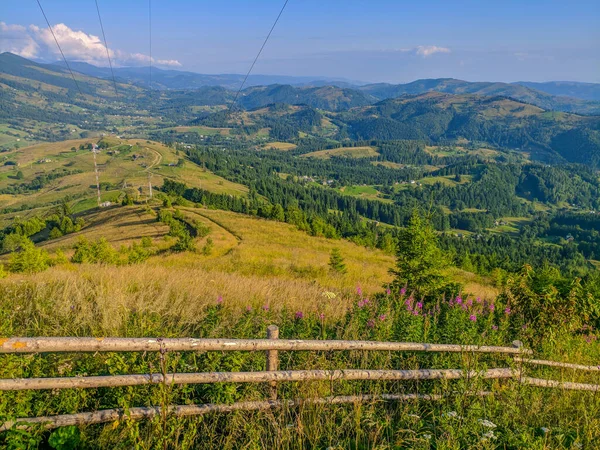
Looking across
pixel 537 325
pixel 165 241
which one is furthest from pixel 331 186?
pixel 537 325

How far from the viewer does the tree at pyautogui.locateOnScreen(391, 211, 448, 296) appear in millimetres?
11727

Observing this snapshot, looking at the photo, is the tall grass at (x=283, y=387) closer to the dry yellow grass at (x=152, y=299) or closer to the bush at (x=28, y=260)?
the dry yellow grass at (x=152, y=299)

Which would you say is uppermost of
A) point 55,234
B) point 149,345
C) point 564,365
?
point 149,345

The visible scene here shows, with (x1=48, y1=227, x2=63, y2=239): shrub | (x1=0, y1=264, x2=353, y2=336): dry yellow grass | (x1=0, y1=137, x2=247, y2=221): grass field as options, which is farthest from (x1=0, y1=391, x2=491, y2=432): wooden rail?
(x1=0, y1=137, x2=247, y2=221): grass field

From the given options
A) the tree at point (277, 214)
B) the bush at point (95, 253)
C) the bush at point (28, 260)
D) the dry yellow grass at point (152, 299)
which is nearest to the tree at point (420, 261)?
the dry yellow grass at point (152, 299)

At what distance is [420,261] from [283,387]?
27.9 ft

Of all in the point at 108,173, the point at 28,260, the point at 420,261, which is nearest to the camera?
the point at 420,261

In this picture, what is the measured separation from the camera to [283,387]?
4457 millimetres


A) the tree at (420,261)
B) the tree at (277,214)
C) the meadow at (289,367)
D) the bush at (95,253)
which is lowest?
the tree at (277,214)

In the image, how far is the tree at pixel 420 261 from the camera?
11.7m

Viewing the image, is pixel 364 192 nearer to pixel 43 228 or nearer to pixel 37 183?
pixel 43 228

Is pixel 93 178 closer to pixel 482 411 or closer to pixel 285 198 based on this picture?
pixel 285 198

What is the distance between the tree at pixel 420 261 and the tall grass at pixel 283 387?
3.83 meters

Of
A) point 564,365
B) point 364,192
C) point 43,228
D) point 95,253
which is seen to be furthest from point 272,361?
point 364,192
